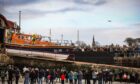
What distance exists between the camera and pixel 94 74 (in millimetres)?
30844

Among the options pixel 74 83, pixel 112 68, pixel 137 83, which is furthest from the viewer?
pixel 112 68

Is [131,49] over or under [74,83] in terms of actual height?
over

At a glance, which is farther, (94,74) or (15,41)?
(15,41)

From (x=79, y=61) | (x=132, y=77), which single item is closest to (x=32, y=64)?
(x=79, y=61)

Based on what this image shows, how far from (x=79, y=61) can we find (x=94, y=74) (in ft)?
61.3

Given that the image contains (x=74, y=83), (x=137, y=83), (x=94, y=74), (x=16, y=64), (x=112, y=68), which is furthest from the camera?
(x=16, y=64)

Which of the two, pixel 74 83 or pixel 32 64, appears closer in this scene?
pixel 74 83

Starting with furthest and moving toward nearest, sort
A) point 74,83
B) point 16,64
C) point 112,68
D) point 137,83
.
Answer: point 16,64, point 112,68, point 137,83, point 74,83

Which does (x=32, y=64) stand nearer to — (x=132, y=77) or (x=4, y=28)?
(x=4, y=28)

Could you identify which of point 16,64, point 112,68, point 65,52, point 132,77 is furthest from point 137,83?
point 16,64

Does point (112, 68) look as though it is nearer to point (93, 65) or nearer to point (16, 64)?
point (93, 65)

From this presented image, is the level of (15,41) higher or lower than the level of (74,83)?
higher

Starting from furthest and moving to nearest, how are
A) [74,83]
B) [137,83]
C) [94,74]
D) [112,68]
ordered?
[112,68] < [137,83] < [74,83] < [94,74]

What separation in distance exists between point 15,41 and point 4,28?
7.68 feet
